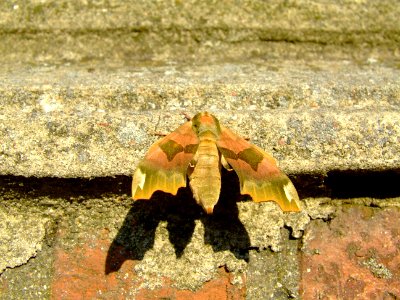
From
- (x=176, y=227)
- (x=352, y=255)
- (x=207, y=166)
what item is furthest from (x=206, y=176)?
(x=352, y=255)

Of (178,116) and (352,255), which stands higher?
(178,116)

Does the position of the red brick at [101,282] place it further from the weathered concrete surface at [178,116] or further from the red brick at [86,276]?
the weathered concrete surface at [178,116]

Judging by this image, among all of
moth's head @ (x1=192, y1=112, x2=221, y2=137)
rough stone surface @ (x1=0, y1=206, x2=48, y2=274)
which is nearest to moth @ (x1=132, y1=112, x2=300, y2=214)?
moth's head @ (x1=192, y1=112, x2=221, y2=137)

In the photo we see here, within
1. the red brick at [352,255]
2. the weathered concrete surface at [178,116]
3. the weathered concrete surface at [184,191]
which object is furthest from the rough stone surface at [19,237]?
the red brick at [352,255]

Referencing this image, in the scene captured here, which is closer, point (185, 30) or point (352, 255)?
point (352, 255)

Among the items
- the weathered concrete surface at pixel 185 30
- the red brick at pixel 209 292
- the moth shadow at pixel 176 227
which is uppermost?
the weathered concrete surface at pixel 185 30

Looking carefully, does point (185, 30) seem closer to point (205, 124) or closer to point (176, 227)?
point (205, 124)
